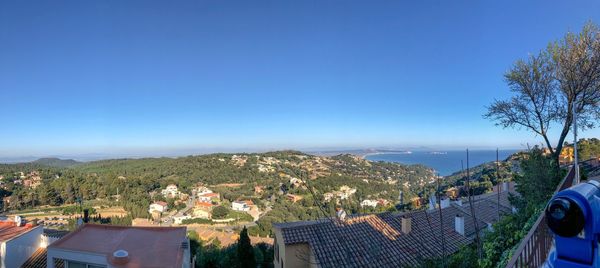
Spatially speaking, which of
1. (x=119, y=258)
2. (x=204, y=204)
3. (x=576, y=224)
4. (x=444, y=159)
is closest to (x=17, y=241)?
(x=119, y=258)

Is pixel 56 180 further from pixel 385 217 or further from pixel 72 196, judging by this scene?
pixel 385 217

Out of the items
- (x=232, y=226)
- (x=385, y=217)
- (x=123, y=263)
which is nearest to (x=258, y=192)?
(x=232, y=226)

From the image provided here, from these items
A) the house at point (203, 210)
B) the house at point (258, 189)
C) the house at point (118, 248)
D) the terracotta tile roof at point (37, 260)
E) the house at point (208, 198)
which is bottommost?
the house at point (203, 210)

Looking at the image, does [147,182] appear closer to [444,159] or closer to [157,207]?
[157,207]

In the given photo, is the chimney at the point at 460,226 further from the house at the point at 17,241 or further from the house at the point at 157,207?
the house at the point at 157,207

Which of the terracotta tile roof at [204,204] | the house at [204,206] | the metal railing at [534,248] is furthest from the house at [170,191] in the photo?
the metal railing at [534,248]
